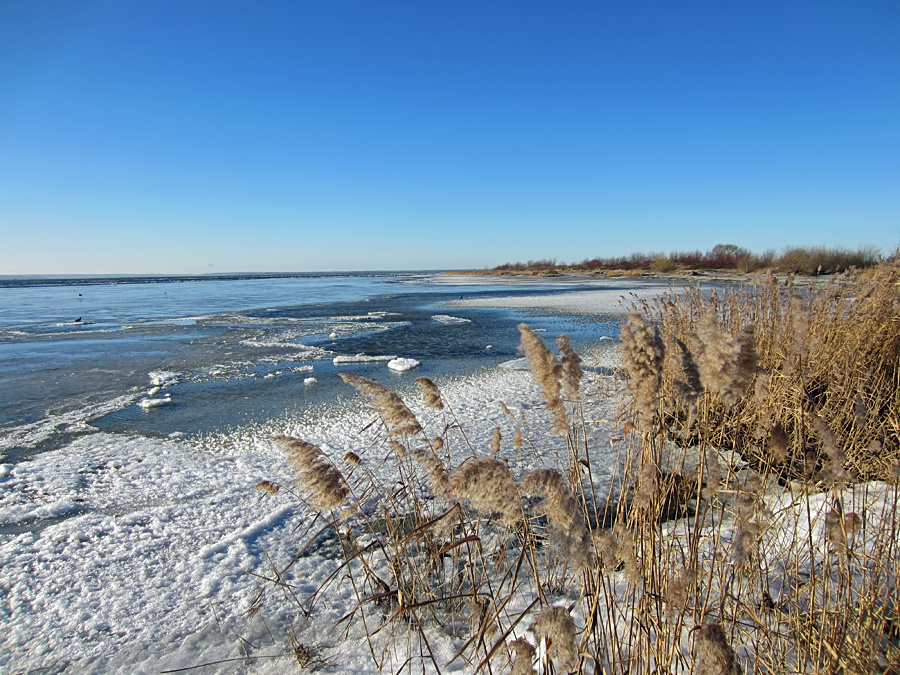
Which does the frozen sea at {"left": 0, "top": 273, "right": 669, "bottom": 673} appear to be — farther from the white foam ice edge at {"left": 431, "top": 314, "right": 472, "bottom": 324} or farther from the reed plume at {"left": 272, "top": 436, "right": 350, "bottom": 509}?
the white foam ice edge at {"left": 431, "top": 314, "right": 472, "bottom": 324}

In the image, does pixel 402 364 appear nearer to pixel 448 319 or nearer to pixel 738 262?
pixel 448 319

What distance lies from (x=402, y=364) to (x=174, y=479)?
491 centimetres

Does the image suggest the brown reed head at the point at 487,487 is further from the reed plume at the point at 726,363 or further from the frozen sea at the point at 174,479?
the frozen sea at the point at 174,479

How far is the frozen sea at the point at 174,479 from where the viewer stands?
8.18ft

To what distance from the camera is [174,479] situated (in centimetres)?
437

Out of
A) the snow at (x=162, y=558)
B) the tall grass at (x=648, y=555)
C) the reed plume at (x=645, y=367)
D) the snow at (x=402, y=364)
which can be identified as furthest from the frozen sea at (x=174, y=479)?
the reed plume at (x=645, y=367)

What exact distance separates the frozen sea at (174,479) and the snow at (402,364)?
0.61 feet

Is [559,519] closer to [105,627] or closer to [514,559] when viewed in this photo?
[514,559]

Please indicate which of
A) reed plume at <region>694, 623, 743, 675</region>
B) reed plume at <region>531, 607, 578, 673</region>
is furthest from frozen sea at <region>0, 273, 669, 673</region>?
reed plume at <region>694, 623, 743, 675</region>

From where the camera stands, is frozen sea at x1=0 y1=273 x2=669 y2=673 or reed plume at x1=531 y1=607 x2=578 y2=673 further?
frozen sea at x1=0 y1=273 x2=669 y2=673

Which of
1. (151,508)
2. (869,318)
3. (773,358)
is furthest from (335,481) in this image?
(869,318)

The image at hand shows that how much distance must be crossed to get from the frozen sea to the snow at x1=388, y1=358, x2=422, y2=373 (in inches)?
7.4

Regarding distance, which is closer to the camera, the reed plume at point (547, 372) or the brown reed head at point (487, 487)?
the brown reed head at point (487, 487)

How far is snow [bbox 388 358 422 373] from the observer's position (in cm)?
878
